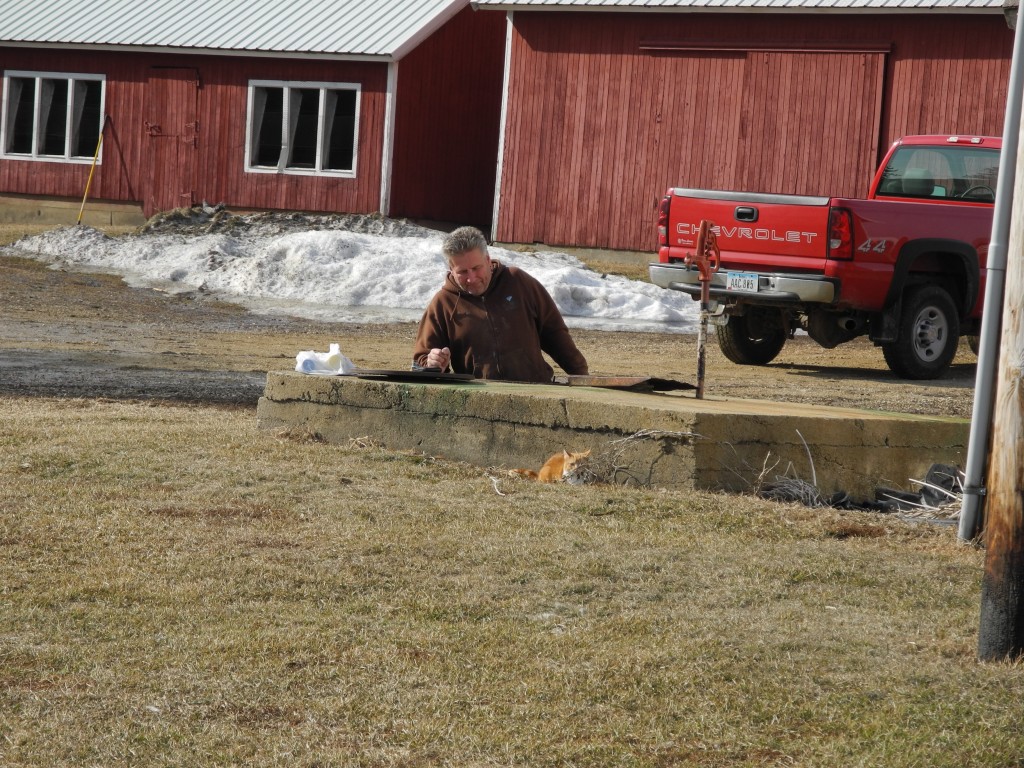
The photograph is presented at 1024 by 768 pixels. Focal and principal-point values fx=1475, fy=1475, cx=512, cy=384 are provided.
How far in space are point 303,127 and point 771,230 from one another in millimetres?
15980

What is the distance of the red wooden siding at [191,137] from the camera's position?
88.0 feet

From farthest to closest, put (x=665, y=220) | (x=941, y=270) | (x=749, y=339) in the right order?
(x=749, y=339) < (x=665, y=220) < (x=941, y=270)

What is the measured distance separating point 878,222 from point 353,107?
15896mm


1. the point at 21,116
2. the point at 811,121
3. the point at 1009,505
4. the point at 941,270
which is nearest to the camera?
the point at 1009,505

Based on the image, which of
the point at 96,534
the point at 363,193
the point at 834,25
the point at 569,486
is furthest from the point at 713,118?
the point at 96,534

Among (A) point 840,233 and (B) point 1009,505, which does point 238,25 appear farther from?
(B) point 1009,505

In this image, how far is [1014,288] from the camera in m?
4.34

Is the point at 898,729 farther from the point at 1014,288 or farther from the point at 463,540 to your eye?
the point at 463,540

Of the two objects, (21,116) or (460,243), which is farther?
(21,116)

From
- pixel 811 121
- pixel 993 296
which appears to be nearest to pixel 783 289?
pixel 993 296

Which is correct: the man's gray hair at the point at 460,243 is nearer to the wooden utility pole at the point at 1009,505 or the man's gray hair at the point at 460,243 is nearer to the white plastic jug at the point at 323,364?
the white plastic jug at the point at 323,364

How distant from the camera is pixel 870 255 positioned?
1274cm

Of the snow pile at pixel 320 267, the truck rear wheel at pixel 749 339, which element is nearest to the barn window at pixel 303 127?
the snow pile at pixel 320 267

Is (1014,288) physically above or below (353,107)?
below
